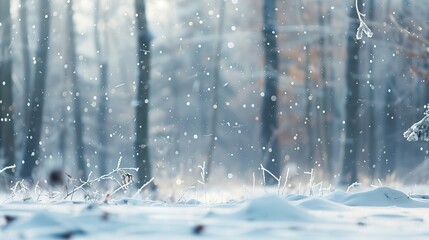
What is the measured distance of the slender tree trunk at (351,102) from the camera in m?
18.9

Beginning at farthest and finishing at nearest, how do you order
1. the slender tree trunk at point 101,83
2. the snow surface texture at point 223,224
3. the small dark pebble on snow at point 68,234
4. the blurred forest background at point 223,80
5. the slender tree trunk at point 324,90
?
1. the slender tree trunk at point 101,83
2. the slender tree trunk at point 324,90
3. the blurred forest background at point 223,80
4. the snow surface texture at point 223,224
5. the small dark pebble on snow at point 68,234

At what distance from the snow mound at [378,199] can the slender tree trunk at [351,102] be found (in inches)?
496

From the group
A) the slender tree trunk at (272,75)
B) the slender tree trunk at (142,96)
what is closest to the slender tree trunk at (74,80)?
the slender tree trunk at (142,96)

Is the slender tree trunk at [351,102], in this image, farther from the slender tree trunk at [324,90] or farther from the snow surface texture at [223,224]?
the snow surface texture at [223,224]

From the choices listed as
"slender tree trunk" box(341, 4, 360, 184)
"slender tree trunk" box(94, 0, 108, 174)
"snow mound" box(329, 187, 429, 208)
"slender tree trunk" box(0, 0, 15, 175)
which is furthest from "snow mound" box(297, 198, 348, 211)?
"slender tree trunk" box(94, 0, 108, 174)

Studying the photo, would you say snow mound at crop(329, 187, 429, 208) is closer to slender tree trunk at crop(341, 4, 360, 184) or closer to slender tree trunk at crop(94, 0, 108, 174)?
slender tree trunk at crop(341, 4, 360, 184)

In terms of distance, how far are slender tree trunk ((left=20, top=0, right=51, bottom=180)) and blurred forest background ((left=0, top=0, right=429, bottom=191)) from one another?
0.05 metres

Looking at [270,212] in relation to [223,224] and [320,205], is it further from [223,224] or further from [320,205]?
[320,205]

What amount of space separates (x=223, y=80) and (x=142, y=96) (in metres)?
18.0

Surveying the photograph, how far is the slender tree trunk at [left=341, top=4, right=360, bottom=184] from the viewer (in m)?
18.9

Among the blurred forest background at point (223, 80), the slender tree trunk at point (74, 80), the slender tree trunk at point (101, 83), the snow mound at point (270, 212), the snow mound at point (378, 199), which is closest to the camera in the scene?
the snow mound at point (270, 212)

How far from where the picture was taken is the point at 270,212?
392 centimetres

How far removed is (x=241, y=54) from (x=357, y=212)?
81.6 ft

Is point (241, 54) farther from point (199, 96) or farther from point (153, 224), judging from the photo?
point (153, 224)
